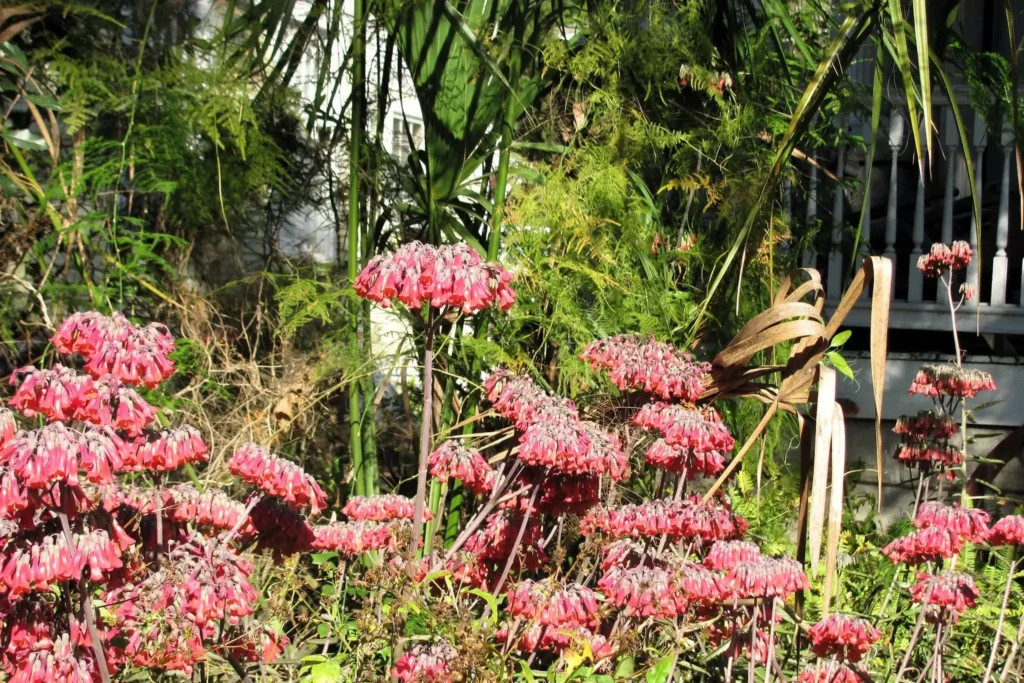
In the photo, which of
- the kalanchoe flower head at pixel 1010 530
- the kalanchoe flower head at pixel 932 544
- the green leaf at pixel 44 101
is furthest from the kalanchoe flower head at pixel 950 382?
the green leaf at pixel 44 101

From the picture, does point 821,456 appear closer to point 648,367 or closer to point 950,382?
point 648,367

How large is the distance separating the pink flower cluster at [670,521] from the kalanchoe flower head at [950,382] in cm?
98

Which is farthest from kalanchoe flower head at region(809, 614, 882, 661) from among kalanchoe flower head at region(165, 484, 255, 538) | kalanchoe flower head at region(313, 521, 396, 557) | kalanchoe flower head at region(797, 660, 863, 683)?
kalanchoe flower head at region(165, 484, 255, 538)

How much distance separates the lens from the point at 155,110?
12.4ft

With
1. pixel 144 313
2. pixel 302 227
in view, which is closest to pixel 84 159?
pixel 144 313

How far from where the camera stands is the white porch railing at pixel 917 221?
4953mm

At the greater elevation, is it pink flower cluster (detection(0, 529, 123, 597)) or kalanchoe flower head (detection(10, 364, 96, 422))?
kalanchoe flower head (detection(10, 364, 96, 422))

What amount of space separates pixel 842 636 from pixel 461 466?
963 mm

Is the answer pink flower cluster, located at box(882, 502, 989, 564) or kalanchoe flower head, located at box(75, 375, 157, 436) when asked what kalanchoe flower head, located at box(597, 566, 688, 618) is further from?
kalanchoe flower head, located at box(75, 375, 157, 436)

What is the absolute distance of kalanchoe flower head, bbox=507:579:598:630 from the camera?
233 cm

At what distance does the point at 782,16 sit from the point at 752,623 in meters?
2.14

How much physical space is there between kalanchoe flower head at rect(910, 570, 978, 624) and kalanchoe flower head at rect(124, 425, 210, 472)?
5.85ft

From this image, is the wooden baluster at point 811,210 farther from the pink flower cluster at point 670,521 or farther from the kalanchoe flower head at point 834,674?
the kalanchoe flower head at point 834,674

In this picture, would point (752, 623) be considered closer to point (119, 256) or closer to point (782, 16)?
point (782, 16)
